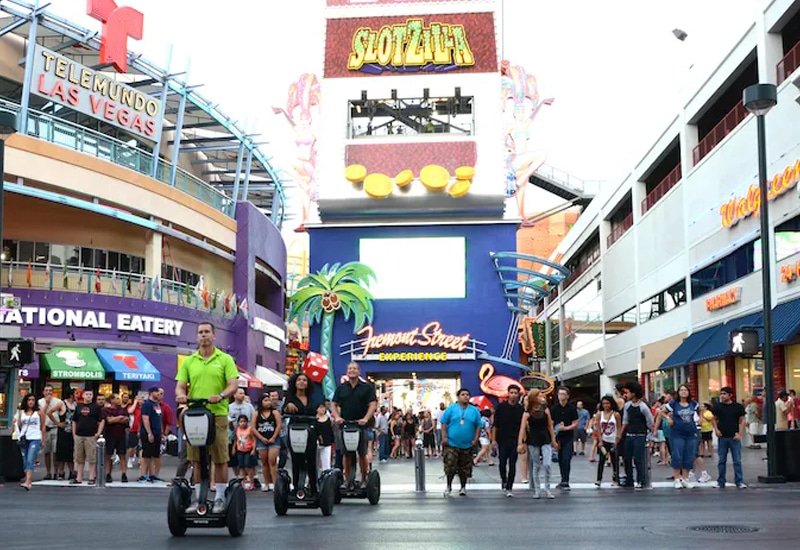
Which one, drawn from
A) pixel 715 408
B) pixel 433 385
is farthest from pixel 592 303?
pixel 715 408

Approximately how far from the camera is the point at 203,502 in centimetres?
1022

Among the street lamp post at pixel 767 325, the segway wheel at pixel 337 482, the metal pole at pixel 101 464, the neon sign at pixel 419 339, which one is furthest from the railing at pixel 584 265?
the segway wheel at pixel 337 482

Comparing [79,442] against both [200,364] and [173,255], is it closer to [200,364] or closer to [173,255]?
[200,364]

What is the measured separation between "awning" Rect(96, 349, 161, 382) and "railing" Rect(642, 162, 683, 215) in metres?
21.4

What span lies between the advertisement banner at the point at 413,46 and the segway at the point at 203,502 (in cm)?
3397

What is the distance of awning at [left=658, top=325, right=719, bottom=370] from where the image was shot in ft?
118

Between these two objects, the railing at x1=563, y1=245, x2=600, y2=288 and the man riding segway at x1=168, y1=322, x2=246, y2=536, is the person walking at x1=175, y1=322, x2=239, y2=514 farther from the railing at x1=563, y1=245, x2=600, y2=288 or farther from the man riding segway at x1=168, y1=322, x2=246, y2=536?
the railing at x1=563, y1=245, x2=600, y2=288

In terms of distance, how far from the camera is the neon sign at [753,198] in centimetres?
2745

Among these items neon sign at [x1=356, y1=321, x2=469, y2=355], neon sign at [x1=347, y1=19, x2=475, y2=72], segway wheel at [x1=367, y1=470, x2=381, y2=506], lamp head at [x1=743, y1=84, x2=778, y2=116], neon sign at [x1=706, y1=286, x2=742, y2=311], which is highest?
neon sign at [x1=347, y1=19, x2=475, y2=72]

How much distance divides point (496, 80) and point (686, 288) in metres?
11.0

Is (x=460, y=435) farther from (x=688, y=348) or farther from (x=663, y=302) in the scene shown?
(x=663, y=302)

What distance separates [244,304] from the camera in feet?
150

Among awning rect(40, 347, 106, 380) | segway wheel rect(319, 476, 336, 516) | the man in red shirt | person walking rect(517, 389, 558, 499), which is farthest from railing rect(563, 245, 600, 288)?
segway wheel rect(319, 476, 336, 516)

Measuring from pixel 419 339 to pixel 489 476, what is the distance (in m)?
18.6
